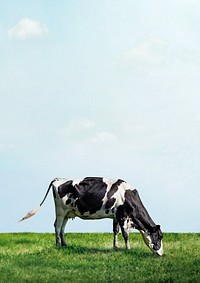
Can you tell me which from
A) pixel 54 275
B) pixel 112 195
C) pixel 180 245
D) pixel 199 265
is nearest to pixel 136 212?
pixel 112 195

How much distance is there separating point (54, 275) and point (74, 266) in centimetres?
140

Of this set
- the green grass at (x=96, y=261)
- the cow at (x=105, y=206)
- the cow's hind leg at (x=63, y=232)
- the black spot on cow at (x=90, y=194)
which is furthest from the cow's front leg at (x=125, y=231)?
the cow's hind leg at (x=63, y=232)

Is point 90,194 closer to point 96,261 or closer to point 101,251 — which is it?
point 101,251

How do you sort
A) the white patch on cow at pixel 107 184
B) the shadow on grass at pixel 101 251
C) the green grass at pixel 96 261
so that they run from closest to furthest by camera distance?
1. the green grass at pixel 96 261
2. the shadow on grass at pixel 101 251
3. the white patch on cow at pixel 107 184

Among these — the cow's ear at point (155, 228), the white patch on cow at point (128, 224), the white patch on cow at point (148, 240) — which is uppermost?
the white patch on cow at point (128, 224)

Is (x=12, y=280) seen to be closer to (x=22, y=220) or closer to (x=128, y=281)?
(x=128, y=281)

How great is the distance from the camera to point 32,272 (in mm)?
16812

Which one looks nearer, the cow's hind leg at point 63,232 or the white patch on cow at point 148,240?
the white patch on cow at point 148,240

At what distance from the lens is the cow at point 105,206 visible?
20.5 meters

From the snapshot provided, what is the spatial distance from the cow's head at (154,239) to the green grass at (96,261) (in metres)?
0.26

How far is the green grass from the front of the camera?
15.9 meters

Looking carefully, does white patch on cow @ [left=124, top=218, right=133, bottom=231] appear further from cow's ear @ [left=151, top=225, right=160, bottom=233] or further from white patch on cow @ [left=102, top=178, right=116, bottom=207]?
white patch on cow @ [left=102, top=178, right=116, bottom=207]

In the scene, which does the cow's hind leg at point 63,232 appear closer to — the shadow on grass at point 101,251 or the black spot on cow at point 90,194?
the shadow on grass at point 101,251

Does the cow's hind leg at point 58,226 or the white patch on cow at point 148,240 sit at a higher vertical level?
the cow's hind leg at point 58,226
